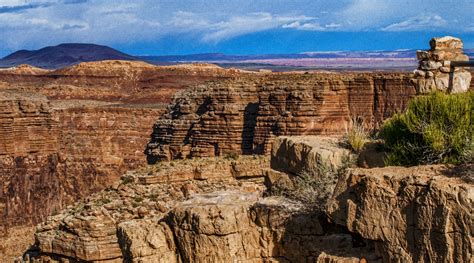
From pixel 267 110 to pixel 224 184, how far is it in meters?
21.0

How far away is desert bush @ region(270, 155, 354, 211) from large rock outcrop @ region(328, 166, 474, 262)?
1417 millimetres

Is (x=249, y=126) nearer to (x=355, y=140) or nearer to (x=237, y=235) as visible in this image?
(x=355, y=140)

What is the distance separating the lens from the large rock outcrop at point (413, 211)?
25.9 feet

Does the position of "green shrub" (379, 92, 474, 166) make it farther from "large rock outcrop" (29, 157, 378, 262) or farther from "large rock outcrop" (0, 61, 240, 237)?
"large rock outcrop" (0, 61, 240, 237)

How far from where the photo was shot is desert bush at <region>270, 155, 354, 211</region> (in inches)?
419

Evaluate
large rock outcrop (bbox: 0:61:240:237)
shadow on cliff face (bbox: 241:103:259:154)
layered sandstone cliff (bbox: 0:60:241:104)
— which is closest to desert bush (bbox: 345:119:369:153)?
shadow on cliff face (bbox: 241:103:259:154)

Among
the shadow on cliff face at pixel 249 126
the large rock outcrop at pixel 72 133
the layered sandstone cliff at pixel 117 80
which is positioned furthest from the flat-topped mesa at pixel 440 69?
the layered sandstone cliff at pixel 117 80

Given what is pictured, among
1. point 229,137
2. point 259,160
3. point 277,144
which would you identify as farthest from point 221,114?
point 277,144

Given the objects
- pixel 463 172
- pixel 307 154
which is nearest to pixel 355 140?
pixel 307 154

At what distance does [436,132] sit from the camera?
9.68 metres

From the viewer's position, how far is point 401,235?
Result: 332 inches

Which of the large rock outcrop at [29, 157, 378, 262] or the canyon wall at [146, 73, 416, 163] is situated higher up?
Answer: the large rock outcrop at [29, 157, 378, 262]

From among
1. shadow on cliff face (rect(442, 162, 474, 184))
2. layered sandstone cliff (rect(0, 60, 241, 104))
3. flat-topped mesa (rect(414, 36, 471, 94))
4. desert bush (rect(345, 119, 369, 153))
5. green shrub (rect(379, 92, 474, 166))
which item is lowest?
layered sandstone cliff (rect(0, 60, 241, 104))

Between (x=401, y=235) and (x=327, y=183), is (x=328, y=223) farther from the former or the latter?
(x=401, y=235)
